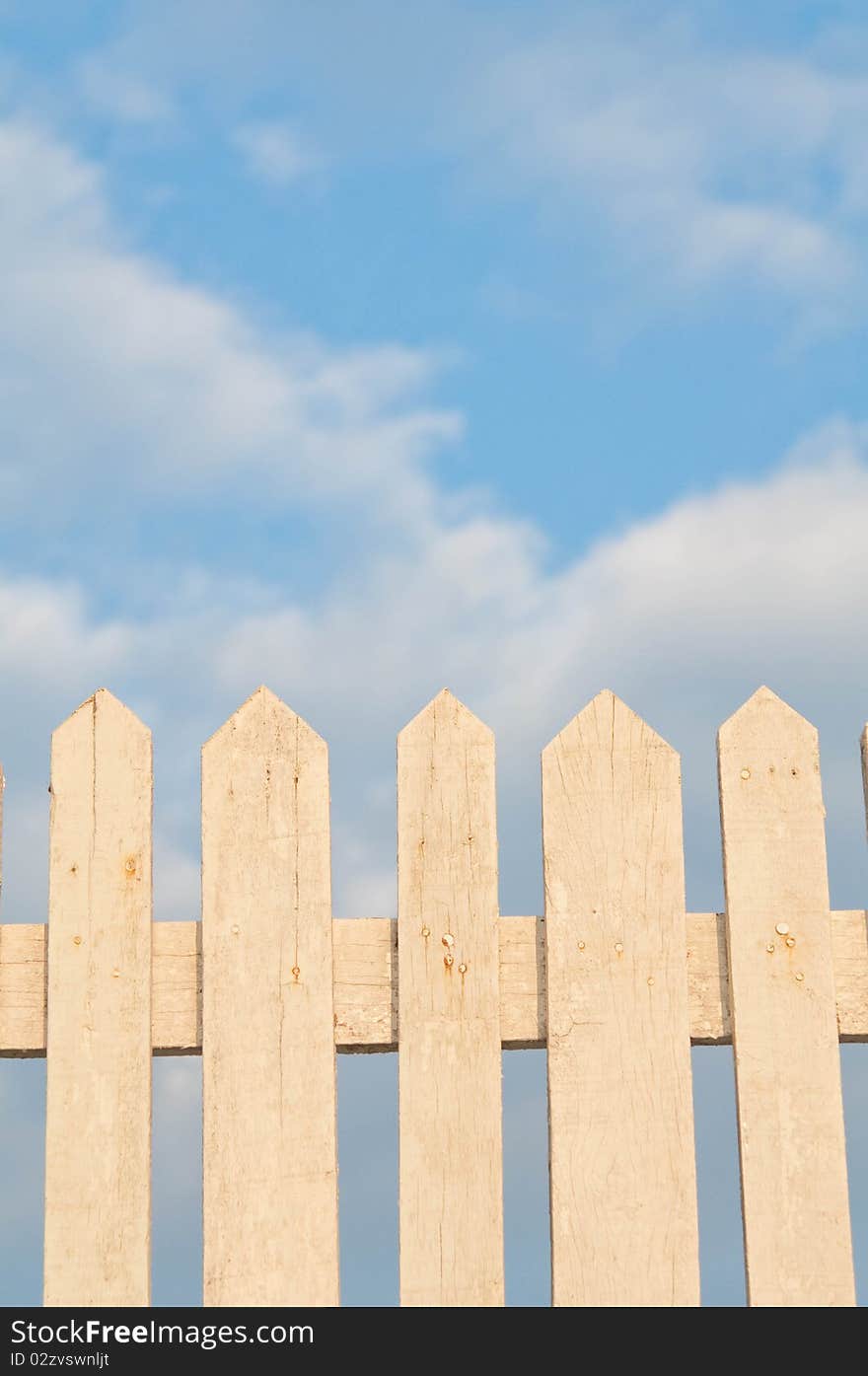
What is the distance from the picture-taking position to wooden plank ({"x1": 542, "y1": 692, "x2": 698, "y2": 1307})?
4.68 metres

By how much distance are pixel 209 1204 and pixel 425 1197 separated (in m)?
0.60

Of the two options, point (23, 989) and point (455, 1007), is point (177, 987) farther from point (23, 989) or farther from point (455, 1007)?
point (455, 1007)

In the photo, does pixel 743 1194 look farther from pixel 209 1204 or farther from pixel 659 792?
pixel 209 1204

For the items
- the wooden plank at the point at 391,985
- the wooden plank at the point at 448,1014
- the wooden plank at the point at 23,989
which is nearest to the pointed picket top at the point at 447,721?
the wooden plank at the point at 448,1014

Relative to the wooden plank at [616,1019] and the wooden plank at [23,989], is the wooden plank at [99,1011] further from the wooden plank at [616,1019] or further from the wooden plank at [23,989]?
the wooden plank at [616,1019]

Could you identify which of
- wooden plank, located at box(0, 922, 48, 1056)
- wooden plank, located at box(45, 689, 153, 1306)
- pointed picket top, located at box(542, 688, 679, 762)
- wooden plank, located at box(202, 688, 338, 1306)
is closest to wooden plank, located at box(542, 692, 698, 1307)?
pointed picket top, located at box(542, 688, 679, 762)

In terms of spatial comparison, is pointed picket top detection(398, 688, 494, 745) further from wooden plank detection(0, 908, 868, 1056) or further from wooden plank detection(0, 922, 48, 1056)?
wooden plank detection(0, 922, 48, 1056)

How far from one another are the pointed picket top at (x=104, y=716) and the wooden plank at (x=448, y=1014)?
81cm

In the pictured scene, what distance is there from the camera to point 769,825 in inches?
194

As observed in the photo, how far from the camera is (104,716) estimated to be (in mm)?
5141

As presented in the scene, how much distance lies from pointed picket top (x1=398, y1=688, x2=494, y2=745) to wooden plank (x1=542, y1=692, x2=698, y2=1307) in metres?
0.22

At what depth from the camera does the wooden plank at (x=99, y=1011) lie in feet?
15.8
